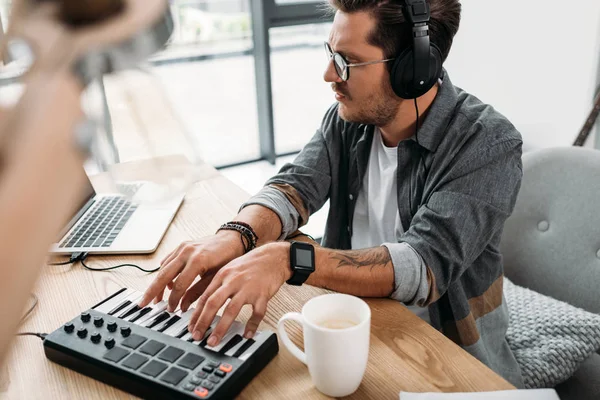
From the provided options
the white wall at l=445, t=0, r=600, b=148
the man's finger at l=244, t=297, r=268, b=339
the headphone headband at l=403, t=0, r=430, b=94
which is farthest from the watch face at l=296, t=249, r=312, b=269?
the white wall at l=445, t=0, r=600, b=148

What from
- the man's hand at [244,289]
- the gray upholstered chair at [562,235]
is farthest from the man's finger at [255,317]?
the gray upholstered chair at [562,235]

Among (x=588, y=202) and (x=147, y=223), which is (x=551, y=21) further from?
(x=147, y=223)

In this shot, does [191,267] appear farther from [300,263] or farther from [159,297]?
[300,263]

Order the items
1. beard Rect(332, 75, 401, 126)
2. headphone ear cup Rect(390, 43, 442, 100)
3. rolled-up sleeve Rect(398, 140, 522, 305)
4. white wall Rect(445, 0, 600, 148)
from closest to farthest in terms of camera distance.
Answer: rolled-up sleeve Rect(398, 140, 522, 305), headphone ear cup Rect(390, 43, 442, 100), beard Rect(332, 75, 401, 126), white wall Rect(445, 0, 600, 148)

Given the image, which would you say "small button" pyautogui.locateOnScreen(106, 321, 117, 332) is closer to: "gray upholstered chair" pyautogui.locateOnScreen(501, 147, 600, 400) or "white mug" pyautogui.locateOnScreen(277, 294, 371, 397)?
"white mug" pyautogui.locateOnScreen(277, 294, 371, 397)

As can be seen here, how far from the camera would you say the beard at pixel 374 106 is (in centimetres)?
117

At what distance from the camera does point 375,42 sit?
3.71 feet

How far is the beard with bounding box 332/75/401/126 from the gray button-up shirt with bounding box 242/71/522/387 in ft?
0.26

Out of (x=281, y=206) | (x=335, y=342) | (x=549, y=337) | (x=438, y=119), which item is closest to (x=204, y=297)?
(x=335, y=342)

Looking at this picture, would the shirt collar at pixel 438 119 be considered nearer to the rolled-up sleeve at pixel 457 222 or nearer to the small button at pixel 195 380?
the rolled-up sleeve at pixel 457 222

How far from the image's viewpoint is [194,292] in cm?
87

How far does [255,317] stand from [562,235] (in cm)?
87

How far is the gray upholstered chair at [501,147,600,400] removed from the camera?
123 centimetres

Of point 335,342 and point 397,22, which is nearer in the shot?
point 335,342
